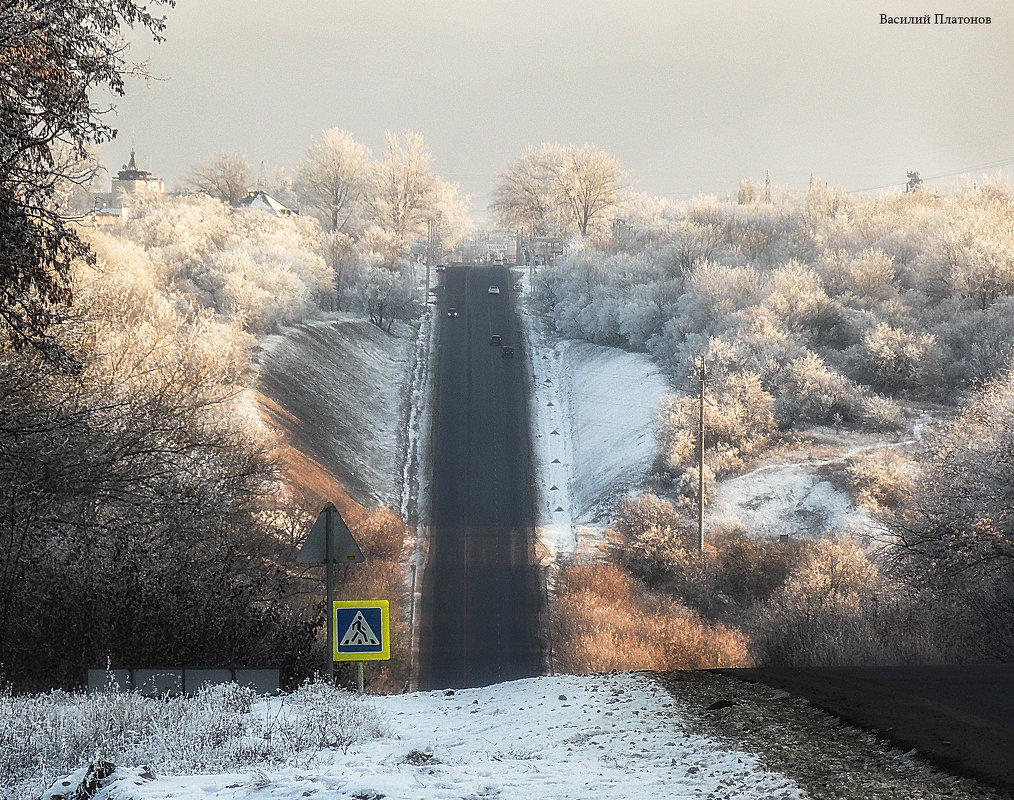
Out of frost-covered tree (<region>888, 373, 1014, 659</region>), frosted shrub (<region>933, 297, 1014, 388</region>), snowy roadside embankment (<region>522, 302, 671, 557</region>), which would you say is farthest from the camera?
frosted shrub (<region>933, 297, 1014, 388</region>)

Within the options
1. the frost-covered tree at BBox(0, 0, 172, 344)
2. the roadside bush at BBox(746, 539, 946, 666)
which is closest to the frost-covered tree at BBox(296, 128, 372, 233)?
the roadside bush at BBox(746, 539, 946, 666)

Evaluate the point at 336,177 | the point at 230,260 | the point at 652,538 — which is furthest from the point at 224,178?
the point at 652,538

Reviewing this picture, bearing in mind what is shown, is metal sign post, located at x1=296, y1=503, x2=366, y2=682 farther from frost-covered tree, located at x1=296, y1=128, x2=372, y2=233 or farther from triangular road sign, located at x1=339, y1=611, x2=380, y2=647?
frost-covered tree, located at x1=296, y1=128, x2=372, y2=233

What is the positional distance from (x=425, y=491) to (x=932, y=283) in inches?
1591

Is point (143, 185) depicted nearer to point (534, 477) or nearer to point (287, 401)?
point (287, 401)

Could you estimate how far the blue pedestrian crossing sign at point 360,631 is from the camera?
1035 centimetres

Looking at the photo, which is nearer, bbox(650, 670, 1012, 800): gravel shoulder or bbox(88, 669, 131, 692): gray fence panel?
bbox(650, 670, 1012, 800): gravel shoulder

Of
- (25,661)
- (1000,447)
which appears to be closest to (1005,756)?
(25,661)

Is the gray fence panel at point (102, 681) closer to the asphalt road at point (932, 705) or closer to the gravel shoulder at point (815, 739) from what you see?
the gravel shoulder at point (815, 739)

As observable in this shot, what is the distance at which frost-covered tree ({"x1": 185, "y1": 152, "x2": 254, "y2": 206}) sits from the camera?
120188 millimetres

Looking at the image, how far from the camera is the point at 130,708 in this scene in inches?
306

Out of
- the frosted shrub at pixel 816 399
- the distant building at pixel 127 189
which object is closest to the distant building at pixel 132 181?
the distant building at pixel 127 189

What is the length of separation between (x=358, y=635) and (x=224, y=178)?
390ft

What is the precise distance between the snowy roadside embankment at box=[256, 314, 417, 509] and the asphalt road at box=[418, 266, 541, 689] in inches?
103
